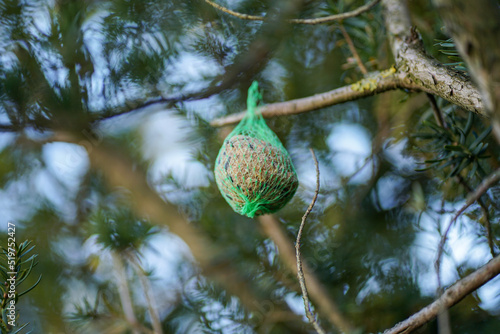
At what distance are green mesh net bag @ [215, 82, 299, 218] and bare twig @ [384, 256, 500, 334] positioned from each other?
44 cm

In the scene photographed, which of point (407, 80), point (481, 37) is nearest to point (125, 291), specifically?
point (407, 80)

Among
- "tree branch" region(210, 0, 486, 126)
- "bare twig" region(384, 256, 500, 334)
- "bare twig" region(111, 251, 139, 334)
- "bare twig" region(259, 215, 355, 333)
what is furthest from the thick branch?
"bare twig" region(111, 251, 139, 334)

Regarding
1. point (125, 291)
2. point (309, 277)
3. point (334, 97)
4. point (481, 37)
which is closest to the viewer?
point (481, 37)

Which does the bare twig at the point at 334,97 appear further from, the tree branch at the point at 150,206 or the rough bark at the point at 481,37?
the tree branch at the point at 150,206

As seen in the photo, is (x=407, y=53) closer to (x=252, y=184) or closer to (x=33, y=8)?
(x=252, y=184)

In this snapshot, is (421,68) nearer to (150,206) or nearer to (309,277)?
(309,277)

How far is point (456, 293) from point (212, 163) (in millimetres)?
980

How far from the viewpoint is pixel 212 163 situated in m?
1.41

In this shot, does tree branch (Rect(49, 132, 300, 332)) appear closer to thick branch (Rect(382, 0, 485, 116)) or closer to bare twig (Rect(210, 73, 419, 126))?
bare twig (Rect(210, 73, 419, 126))

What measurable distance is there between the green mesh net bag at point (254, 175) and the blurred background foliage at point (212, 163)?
0.28 metres

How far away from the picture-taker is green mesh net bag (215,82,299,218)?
0.92 m

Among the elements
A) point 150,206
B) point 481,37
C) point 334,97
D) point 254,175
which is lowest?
point 150,206

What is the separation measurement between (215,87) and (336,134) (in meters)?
0.45

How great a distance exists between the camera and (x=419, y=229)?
4.14 ft
